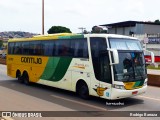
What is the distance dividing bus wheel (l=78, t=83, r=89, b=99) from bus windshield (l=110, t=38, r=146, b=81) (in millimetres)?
1952

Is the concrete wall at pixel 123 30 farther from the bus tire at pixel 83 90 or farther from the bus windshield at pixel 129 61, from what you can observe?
the bus windshield at pixel 129 61

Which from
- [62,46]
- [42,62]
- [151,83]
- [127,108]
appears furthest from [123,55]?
[151,83]

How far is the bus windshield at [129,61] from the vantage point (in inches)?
458

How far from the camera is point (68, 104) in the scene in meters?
12.1

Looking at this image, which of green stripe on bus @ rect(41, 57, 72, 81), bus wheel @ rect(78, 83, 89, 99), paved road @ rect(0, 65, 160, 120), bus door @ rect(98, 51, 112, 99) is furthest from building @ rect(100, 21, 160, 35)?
bus door @ rect(98, 51, 112, 99)

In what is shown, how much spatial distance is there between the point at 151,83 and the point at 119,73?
8216 millimetres

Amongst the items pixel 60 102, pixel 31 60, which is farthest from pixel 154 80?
pixel 60 102

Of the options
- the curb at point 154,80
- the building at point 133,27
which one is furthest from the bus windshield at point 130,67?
the building at point 133,27

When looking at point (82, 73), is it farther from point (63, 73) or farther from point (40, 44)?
point (40, 44)

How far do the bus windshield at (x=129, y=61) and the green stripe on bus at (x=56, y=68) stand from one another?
9.23 feet

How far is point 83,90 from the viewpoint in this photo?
13.1 meters

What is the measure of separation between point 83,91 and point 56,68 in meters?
2.48

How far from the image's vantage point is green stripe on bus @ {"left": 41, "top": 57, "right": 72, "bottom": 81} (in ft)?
47.4

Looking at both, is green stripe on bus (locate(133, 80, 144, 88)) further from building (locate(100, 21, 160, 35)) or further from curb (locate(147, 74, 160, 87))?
building (locate(100, 21, 160, 35))
